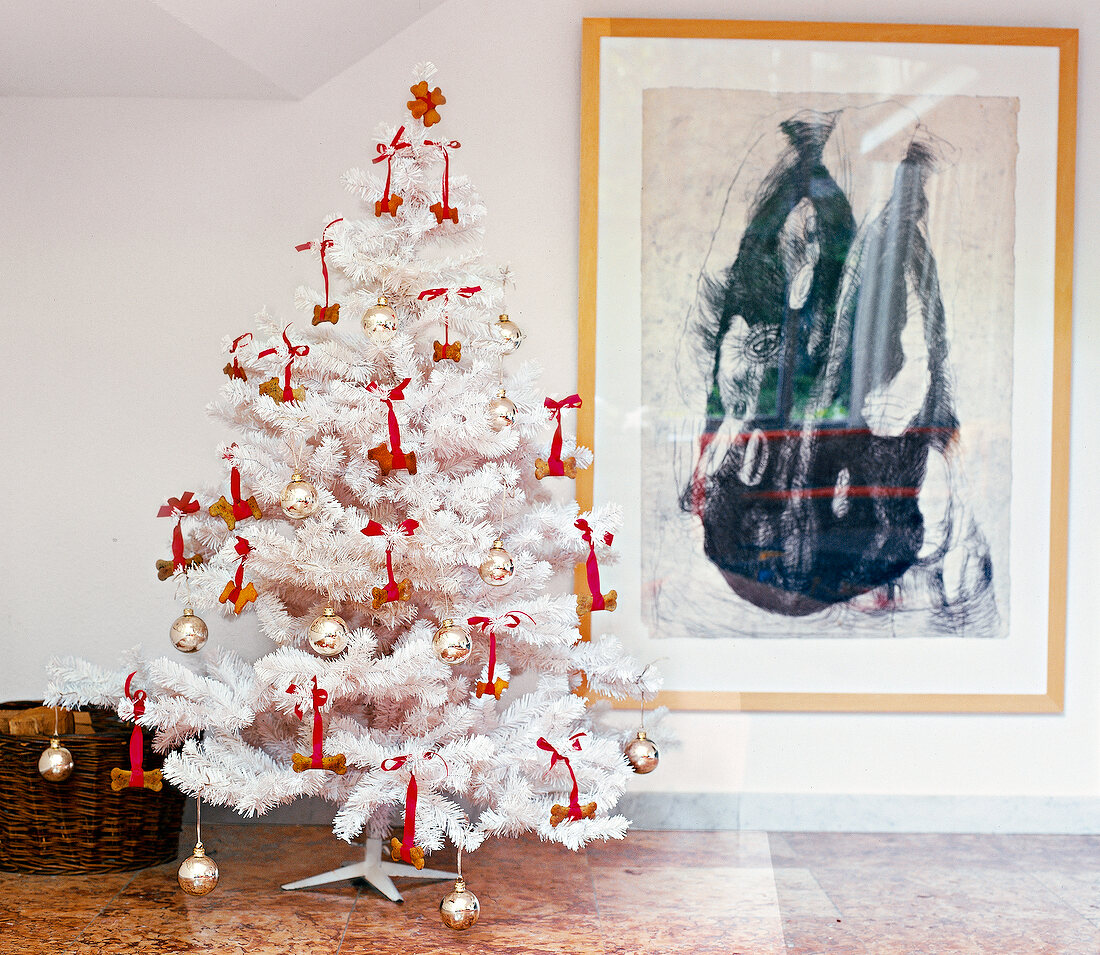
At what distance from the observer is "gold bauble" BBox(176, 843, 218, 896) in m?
1.95

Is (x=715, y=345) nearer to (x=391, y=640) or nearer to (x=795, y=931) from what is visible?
(x=391, y=640)

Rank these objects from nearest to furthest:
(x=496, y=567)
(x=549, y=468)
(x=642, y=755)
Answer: (x=496, y=567)
(x=549, y=468)
(x=642, y=755)

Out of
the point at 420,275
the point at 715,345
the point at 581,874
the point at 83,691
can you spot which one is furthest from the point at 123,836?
the point at 715,345

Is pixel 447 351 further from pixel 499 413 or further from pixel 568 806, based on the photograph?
pixel 568 806

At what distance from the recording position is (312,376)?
6.86 ft

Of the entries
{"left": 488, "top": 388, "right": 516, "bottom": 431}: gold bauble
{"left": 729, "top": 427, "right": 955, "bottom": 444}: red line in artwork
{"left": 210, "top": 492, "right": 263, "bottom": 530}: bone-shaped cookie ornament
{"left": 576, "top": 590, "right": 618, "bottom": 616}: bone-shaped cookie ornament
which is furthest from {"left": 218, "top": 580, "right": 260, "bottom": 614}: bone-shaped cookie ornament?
{"left": 729, "top": 427, "right": 955, "bottom": 444}: red line in artwork

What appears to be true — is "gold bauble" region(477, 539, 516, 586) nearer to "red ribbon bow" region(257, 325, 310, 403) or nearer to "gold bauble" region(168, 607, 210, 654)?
"red ribbon bow" region(257, 325, 310, 403)

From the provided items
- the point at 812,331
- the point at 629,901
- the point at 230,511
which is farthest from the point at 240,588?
the point at 812,331

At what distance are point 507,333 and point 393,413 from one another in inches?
14.7

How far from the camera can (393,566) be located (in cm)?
200

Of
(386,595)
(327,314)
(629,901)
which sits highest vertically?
(327,314)

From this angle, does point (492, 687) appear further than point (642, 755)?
No

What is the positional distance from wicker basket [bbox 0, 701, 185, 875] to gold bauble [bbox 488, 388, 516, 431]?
3.61 ft

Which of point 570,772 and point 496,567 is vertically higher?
point 496,567
